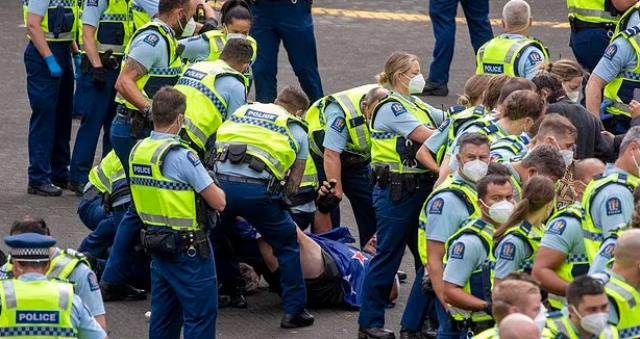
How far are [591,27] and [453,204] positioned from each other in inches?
193

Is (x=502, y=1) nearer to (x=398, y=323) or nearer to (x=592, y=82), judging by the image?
(x=592, y=82)

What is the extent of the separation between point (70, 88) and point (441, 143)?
4506mm

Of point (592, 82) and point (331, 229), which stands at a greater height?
point (592, 82)

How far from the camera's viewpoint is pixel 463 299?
361 inches

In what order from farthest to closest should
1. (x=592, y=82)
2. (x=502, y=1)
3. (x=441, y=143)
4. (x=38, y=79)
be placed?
1. (x=502, y=1)
2. (x=38, y=79)
3. (x=592, y=82)
4. (x=441, y=143)

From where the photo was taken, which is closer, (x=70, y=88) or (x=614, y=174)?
(x=614, y=174)

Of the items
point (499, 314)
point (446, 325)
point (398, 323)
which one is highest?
point (499, 314)

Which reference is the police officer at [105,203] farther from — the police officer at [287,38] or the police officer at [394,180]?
the police officer at [287,38]

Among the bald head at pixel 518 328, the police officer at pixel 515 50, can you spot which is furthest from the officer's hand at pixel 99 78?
the bald head at pixel 518 328

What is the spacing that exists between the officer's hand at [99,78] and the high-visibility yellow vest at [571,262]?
549cm

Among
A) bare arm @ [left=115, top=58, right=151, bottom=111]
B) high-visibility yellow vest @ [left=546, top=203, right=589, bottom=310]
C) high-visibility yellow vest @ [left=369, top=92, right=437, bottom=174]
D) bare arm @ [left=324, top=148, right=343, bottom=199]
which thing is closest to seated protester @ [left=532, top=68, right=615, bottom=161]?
high-visibility yellow vest @ [left=369, top=92, right=437, bottom=174]

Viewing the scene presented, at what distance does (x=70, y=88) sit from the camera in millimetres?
14398

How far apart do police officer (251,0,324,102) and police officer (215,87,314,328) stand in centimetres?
372

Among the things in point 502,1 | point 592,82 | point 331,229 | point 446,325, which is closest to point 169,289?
point 446,325
